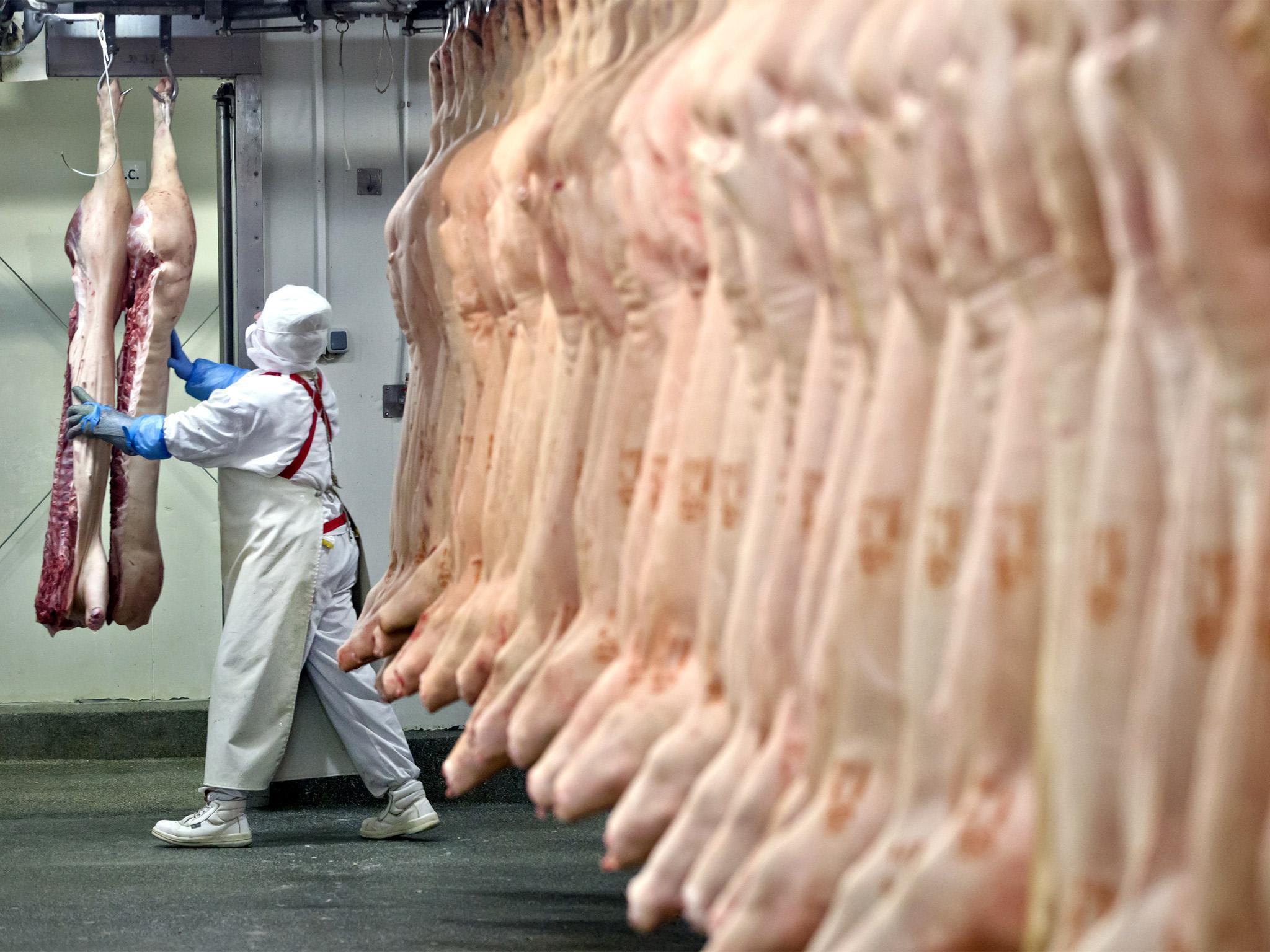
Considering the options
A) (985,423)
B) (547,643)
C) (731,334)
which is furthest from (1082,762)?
(547,643)

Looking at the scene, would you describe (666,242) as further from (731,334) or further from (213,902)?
(213,902)

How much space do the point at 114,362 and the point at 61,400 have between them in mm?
2035

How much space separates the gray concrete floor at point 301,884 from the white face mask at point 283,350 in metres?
1.43

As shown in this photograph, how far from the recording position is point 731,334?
7.47 feet

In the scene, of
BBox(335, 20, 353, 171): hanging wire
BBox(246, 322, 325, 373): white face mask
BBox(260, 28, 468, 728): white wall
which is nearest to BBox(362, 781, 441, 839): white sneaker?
BBox(260, 28, 468, 728): white wall

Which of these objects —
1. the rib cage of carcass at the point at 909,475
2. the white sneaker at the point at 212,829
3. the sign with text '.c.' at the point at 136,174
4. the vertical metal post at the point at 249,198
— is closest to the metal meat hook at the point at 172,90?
the vertical metal post at the point at 249,198

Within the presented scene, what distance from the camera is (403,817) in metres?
5.39

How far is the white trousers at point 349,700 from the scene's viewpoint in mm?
5453

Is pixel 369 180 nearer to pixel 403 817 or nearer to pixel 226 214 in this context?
pixel 226 214

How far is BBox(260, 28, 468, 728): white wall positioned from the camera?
597 cm

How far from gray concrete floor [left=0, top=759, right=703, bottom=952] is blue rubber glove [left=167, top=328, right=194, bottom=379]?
56.2 inches

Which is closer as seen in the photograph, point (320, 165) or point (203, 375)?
point (203, 375)

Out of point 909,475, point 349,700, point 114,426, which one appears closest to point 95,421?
point 114,426

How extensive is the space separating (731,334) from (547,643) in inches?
30.0
